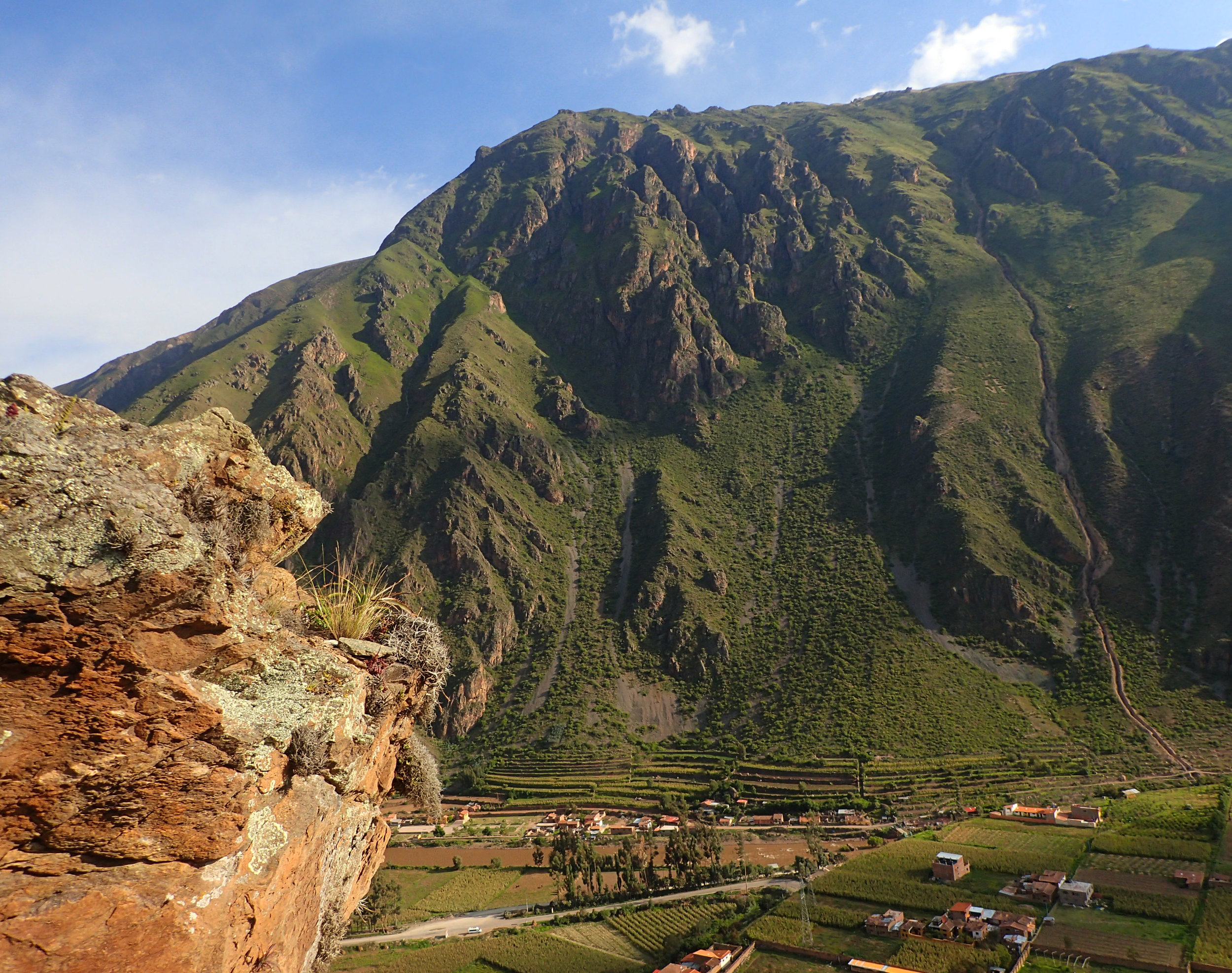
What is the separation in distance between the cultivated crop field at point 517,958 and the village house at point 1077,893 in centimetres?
2538

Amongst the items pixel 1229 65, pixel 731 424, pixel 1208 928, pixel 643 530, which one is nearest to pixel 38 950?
pixel 1208 928

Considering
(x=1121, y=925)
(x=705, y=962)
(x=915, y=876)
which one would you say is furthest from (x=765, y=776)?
(x=1121, y=925)

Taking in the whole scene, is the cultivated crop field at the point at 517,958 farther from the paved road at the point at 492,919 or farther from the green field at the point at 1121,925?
the green field at the point at 1121,925

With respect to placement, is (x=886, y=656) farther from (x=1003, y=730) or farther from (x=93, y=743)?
(x=93, y=743)

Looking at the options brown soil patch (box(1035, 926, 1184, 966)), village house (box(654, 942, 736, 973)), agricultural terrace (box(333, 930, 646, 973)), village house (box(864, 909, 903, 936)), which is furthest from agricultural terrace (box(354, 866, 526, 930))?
brown soil patch (box(1035, 926, 1184, 966))

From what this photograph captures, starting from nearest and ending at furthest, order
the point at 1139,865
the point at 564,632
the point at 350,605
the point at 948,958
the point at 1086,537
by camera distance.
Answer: the point at 350,605
the point at 948,958
the point at 1139,865
the point at 1086,537
the point at 564,632

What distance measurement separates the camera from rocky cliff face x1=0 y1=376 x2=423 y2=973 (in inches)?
157

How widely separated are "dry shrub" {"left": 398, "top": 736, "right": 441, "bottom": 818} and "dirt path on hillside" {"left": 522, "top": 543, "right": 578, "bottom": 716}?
→ 79.1 meters

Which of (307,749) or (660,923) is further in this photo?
(660,923)

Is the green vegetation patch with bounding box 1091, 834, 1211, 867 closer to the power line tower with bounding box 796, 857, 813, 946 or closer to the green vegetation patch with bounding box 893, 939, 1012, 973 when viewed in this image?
the green vegetation patch with bounding box 893, 939, 1012, 973

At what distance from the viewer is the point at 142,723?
4570mm

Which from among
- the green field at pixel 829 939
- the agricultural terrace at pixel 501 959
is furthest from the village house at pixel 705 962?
the agricultural terrace at pixel 501 959

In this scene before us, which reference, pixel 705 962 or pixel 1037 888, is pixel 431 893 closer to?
pixel 705 962

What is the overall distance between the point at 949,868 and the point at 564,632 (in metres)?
61.1
